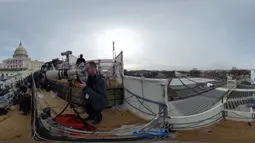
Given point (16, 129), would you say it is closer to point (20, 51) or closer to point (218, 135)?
point (218, 135)

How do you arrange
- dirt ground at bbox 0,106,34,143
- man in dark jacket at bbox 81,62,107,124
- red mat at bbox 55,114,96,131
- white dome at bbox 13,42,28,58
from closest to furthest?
dirt ground at bbox 0,106,34,143
red mat at bbox 55,114,96,131
man in dark jacket at bbox 81,62,107,124
white dome at bbox 13,42,28,58

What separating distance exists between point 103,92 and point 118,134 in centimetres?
132

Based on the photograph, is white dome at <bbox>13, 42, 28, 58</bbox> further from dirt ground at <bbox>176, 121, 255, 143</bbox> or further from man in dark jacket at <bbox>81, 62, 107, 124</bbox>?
dirt ground at <bbox>176, 121, 255, 143</bbox>

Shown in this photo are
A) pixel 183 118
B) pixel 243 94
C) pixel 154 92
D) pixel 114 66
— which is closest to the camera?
pixel 183 118

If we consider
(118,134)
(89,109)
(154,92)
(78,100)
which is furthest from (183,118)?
(78,100)

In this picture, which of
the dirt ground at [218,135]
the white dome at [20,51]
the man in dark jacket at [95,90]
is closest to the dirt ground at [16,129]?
the man in dark jacket at [95,90]

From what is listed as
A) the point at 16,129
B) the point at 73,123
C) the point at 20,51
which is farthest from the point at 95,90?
the point at 20,51

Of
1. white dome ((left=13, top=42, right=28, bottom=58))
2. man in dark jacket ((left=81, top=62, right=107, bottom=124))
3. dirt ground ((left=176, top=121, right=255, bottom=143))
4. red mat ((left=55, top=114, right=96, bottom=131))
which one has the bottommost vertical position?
dirt ground ((left=176, top=121, right=255, bottom=143))

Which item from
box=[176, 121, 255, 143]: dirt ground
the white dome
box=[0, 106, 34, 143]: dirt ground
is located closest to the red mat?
box=[0, 106, 34, 143]: dirt ground

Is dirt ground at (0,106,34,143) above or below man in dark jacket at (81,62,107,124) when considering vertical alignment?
below

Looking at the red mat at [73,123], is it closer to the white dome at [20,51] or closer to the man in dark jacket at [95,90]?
the man in dark jacket at [95,90]

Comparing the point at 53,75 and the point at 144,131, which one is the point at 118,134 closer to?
the point at 144,131

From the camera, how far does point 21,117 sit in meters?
6.34

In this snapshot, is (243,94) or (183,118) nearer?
(183,118)
